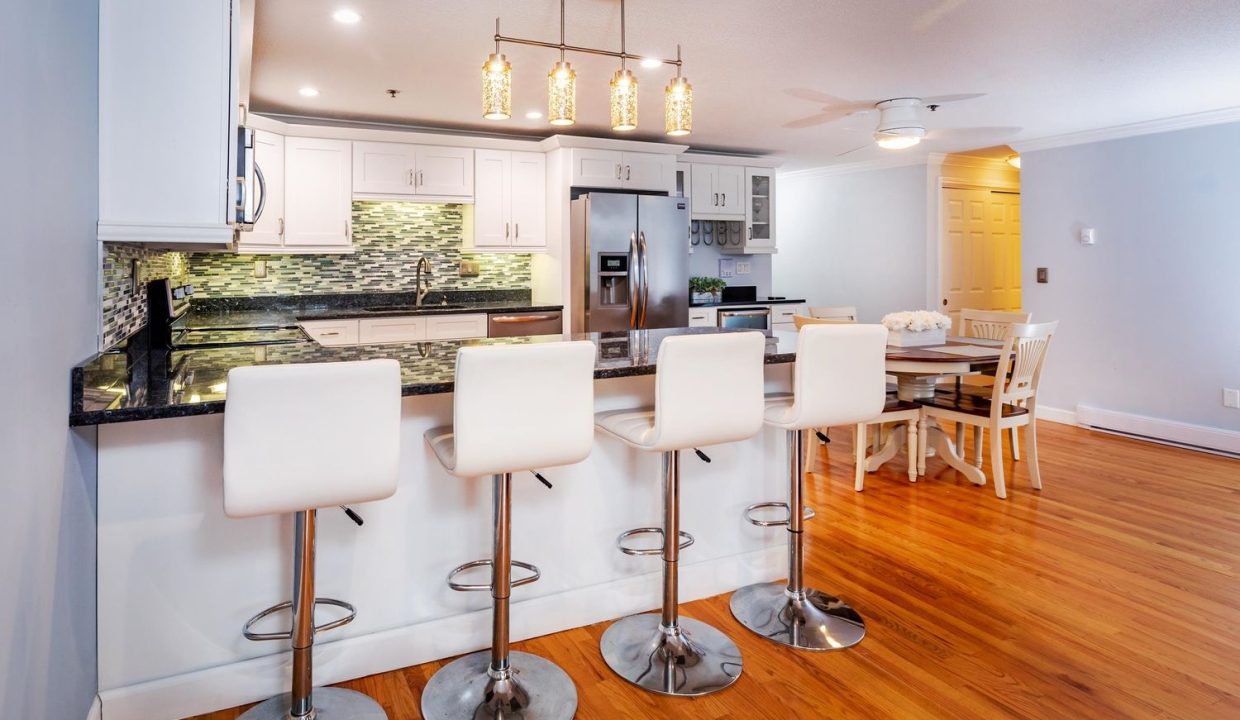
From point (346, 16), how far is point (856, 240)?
5.45m

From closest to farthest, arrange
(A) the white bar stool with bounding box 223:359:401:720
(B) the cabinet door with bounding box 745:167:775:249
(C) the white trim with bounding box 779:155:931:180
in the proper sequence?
(A) the white bar stool with bounding box 223:359:401:720 < (B) the cabinet door with bounding box 745:167:775:249 < (C) the white trim with bounding box 779:155:931:180

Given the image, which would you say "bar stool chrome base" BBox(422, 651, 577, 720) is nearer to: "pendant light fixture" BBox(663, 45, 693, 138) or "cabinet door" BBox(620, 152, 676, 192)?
"pendant light fixture" BBox(663, 45, 693, 138)

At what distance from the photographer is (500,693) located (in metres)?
1.88

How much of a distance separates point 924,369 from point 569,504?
2.23 m

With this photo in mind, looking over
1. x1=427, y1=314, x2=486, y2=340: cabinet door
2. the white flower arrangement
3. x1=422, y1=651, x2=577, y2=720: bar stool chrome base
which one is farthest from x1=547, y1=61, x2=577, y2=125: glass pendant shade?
x1=427, y1=314, x2=486, y2=340: cabinet door

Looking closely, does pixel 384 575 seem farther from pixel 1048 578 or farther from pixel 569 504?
pixel 1048 578

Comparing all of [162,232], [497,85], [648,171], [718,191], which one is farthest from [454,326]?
[162,232]

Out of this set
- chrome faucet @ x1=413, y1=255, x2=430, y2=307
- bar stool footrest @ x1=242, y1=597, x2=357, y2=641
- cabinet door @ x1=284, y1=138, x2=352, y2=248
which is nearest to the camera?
bar stool footrest @ x1=242, y1=597, x2=357, y2=641

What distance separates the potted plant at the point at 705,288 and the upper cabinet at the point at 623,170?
0.97 m

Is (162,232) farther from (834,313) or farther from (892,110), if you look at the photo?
(892,110)

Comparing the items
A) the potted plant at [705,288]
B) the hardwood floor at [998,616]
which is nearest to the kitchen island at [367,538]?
the hardwood floor at [998,616]

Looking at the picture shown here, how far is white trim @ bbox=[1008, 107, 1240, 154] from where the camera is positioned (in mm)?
4566

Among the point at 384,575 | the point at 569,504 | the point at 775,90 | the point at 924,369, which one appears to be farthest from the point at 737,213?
the point at 384,575

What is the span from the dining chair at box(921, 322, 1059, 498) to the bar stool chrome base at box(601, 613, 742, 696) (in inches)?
88.1
